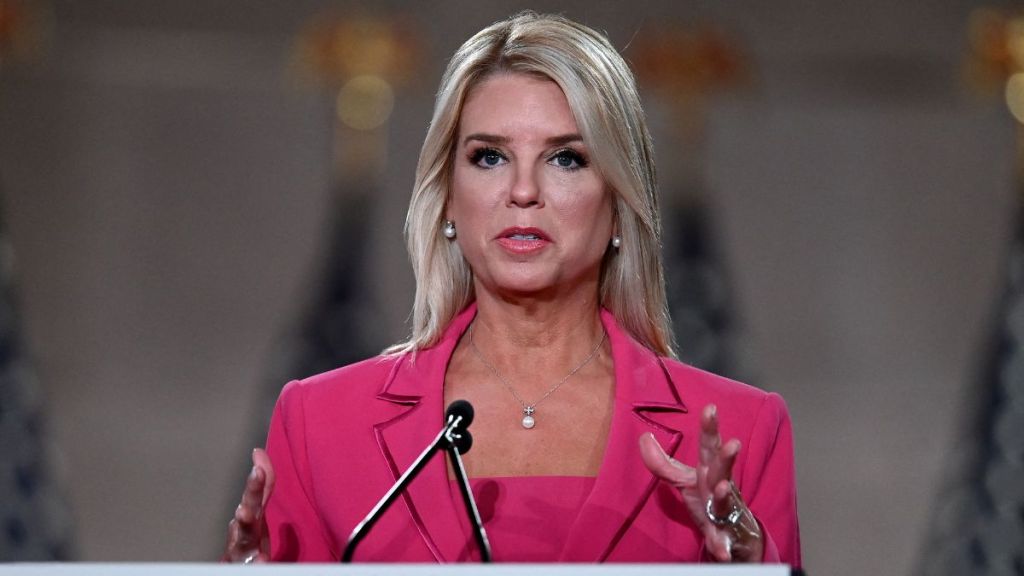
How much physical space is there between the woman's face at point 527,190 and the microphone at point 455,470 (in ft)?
1.40

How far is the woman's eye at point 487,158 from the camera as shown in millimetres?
2139

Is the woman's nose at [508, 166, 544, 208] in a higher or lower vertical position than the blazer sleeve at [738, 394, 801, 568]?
higher

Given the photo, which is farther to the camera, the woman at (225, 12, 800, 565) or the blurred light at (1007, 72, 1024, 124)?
the blurred light at (1007, 72, 1024, 124)

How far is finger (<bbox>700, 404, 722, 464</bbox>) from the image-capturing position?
1.67 m

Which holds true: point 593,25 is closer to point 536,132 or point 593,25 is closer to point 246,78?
point 246,78

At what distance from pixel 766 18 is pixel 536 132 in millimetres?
2601

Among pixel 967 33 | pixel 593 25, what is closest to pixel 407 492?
pixel 593 25

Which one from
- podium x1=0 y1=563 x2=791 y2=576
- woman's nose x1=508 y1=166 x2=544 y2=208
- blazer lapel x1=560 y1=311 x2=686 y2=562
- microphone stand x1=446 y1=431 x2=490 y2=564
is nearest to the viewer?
podium x1=0 y1=563 x2=791 y2=576

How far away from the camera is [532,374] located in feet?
7.23

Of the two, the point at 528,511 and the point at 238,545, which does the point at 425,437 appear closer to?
the point at 528,511

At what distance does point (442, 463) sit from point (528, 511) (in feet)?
0.42

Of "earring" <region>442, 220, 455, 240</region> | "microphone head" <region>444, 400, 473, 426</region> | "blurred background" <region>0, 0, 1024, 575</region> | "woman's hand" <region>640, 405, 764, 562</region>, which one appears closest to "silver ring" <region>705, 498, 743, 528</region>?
"woman's hand" <region>640, 405, 764, 562</region>

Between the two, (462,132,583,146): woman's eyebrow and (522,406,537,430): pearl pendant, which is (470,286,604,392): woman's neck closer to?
(522,406,537,430): pearl pendant

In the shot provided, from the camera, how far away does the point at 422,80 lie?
4.54 metres
